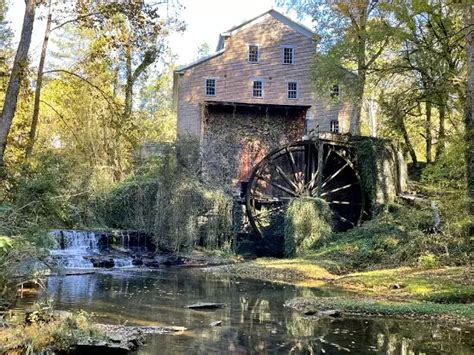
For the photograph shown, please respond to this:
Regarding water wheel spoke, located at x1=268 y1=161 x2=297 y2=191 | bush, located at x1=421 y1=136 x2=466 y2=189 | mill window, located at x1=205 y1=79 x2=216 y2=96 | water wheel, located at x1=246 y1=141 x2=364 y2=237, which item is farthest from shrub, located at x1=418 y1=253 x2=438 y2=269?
mill window, located at x1=205 y1=79 x2=216 y2=96

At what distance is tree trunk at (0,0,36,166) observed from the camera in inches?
403

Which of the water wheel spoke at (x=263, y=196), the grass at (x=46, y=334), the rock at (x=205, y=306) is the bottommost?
the rock at (x=205, y=306)

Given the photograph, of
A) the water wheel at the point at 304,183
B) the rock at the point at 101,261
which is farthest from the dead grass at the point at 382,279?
the water wheel at the point at 304,183

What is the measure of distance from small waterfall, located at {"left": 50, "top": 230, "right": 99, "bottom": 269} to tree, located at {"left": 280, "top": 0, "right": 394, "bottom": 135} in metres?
11.3

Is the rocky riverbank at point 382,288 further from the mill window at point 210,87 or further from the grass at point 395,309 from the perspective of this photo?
the mill window at point 210,87

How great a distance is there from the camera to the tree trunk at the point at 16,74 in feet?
33.6

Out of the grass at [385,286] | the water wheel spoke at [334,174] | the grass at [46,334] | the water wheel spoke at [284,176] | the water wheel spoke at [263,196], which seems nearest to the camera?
the grass at [46,334]

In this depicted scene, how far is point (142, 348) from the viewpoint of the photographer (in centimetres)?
705

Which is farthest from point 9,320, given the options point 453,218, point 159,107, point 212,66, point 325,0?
point 159,107

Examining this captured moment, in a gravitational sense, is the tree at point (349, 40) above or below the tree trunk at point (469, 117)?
above

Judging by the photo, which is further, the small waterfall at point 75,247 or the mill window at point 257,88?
the mill window at point 257,88

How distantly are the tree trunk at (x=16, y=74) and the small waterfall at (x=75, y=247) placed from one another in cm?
739

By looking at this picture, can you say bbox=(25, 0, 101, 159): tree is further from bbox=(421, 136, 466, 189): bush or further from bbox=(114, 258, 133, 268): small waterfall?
bbox=(421, 136, 466, 189): bush

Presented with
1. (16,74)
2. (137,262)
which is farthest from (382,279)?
(16,74)
